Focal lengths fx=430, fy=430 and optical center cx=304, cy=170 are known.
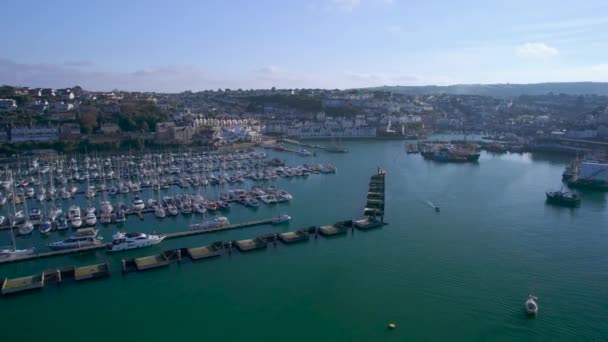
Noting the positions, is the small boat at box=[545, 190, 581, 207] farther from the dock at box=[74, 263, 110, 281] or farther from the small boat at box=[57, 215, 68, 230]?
the small boat at box=[57, 215, 68, 230]

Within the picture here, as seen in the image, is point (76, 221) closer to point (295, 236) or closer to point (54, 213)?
point (54, 213)

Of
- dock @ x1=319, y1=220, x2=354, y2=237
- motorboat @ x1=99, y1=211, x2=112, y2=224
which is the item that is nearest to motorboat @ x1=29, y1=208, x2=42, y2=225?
motorboat @ x1=99, y1=211, x2=112, y2=224

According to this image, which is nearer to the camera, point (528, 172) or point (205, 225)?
point (205, 225)

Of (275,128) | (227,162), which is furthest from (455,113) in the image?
(227,162)

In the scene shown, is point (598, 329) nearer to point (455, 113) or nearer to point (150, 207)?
point (150, 207)

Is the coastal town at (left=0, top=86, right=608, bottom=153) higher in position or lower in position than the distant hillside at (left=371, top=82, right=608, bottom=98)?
lower

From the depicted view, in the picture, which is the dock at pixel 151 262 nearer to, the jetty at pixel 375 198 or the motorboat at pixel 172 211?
the motorboat at pixel 172 211
